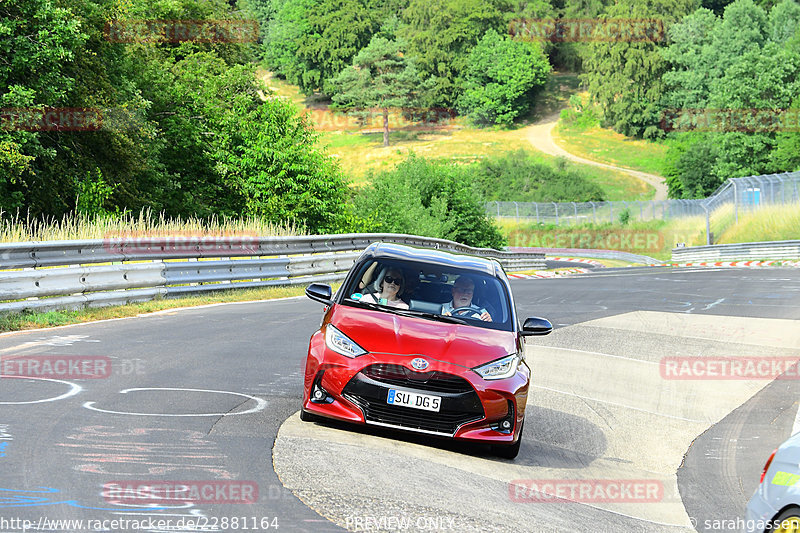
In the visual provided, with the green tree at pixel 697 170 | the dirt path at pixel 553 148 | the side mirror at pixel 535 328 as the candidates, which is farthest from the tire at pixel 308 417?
the dirt path at pixel 553 148

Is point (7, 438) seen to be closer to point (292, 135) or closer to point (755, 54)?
point (292, 135)

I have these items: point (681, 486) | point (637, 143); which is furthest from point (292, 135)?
point (637, 143)

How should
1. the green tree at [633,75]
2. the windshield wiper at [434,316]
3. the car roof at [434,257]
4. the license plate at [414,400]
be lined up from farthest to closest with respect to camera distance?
the green tree at [633,75]
the car roof at [434,257]
the windshield wiper at [434,316]
the license plate at [414,400]

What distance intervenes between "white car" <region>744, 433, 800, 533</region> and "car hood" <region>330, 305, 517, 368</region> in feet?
9.42

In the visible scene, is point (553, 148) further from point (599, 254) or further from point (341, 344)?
point (341, 344)

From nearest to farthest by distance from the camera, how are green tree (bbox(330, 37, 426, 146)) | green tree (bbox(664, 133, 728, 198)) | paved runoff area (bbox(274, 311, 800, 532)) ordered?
paved runoff area (bbox(274, 311, 800, 532)) < green tree (bbox(664, 133, 728, 198)) < green tree (bbox(330, 37, 426, 146))

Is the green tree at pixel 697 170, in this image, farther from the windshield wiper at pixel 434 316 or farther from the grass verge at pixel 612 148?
the windshield wiper at pixel 434 316

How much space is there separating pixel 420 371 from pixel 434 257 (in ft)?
6.57

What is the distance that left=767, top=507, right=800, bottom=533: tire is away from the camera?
15.4ft

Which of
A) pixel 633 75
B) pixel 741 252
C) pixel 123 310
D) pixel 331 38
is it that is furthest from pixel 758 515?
pixel 331 38

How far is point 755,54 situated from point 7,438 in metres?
86.8

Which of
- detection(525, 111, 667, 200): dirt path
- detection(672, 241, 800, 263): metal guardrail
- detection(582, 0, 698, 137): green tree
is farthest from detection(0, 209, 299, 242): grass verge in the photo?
detection(582, 0, 698, 137): green tree

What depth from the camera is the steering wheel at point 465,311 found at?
855 centimetres

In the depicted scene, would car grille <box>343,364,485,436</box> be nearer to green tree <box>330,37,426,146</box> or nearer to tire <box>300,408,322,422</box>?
tire <box>300,408,322,422</box>
